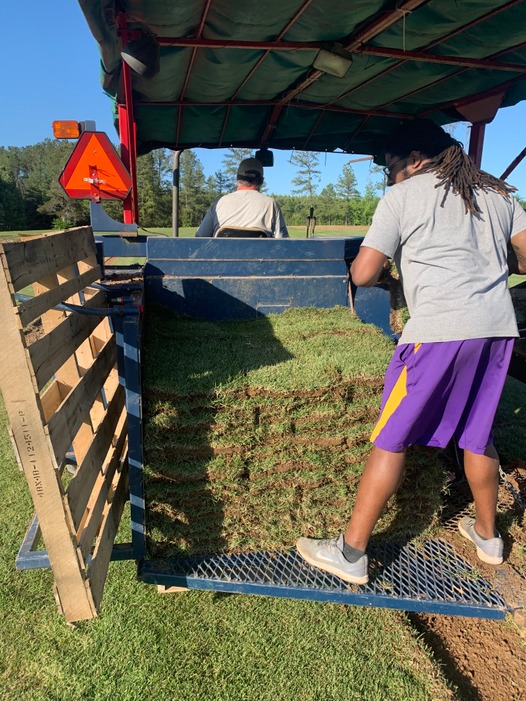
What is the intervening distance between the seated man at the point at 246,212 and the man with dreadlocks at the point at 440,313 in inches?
72.9

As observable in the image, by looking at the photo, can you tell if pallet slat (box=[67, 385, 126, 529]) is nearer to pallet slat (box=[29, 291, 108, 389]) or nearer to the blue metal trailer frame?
the blue metal trailer frame

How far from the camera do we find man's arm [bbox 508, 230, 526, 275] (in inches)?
80.4

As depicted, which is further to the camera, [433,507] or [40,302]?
[433,507]

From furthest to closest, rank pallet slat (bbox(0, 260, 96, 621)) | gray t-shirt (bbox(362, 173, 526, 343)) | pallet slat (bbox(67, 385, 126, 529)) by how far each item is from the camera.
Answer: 1. gray t-shirt (bbox(362, 173, 526, 343))
2. pallet slat (bbox(67, 385, 126, 529))
3. pallet slat (bbox(0, 260, 96, 621))

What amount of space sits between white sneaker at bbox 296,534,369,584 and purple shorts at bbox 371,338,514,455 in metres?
0.55

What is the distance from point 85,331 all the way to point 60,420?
692mm

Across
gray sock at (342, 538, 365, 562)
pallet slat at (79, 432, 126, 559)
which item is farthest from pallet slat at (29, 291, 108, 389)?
gray sock at (342, 538, 365, 562)

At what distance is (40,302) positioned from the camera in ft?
5.05

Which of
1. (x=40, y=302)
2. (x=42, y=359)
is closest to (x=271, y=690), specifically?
(x=42, y=359)

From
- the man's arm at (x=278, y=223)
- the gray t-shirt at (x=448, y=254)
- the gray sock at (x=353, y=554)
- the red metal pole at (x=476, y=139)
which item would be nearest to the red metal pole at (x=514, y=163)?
the red metal pole at (x=476, y=139)

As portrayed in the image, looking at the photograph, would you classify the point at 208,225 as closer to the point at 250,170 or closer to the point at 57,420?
the point at 250,170

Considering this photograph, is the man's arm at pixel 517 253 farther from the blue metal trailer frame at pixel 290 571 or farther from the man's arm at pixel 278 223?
the man's arm at pixel 278 223

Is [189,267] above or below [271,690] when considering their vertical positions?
above

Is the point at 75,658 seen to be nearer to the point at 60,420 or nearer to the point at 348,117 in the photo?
the point at 60,420
